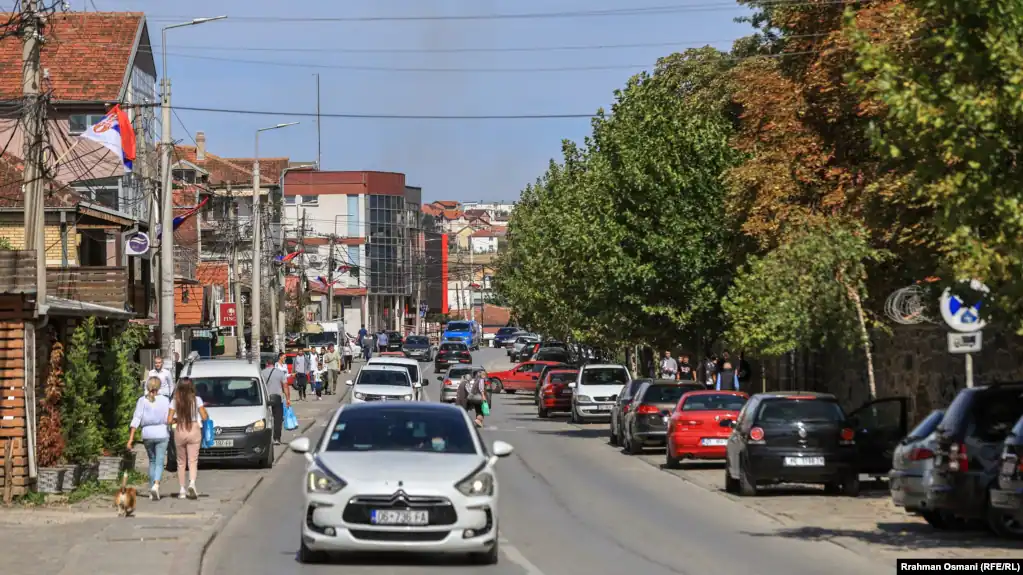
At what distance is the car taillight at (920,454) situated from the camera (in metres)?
16.5

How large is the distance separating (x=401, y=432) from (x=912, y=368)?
20.3 meters

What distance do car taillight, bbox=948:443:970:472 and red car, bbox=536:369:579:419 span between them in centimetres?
3380

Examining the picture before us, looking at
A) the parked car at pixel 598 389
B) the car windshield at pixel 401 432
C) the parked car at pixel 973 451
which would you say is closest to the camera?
the car windshield at pixel 401 432

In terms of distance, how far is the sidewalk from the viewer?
1346 cm

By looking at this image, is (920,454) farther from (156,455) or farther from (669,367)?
(669,367)

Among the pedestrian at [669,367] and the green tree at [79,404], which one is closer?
the green tree at [79,404]

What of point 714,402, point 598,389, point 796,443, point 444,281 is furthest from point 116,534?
point 444,281

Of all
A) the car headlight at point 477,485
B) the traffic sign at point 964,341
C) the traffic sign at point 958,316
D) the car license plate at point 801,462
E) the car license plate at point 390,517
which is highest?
the traffic sign at point 958,316

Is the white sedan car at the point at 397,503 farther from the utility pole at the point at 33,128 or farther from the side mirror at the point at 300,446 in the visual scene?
the utility pole at the point at 33,128

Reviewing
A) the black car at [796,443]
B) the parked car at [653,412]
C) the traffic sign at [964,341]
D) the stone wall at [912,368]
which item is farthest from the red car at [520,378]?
the traffic sign at [964,341]

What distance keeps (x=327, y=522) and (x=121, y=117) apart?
19.3 metres

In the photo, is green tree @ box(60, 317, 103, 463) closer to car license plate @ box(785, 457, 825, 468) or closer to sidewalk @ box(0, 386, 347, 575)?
sidewalk @ box(0, 386, 347, 575)

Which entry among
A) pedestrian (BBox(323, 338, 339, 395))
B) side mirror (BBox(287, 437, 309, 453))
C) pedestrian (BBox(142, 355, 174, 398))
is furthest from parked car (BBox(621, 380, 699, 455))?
pedestrian (BBox(323, 338, 339, 395))

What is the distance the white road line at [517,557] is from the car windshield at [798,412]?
21.6ft
